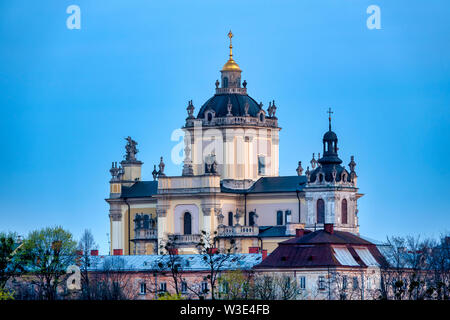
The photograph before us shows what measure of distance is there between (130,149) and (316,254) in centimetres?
3828

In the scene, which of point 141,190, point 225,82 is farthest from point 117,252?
point 225,82

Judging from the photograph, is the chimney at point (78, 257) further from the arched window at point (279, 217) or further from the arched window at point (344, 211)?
the arched window at point (344, 211)

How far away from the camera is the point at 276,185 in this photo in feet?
440

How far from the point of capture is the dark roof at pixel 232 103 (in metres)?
137

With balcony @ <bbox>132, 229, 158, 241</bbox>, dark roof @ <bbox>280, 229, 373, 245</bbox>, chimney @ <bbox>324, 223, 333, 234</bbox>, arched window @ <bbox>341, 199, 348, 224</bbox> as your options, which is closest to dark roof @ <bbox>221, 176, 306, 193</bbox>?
arched window @ <bbox>341, 199, 348, 224</bbox>

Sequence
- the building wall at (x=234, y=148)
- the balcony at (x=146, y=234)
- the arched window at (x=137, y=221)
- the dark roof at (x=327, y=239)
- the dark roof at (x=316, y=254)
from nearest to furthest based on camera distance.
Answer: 1. the dark roof at (x=316, y=254)
2. the dark roof at (x=327, y=239)
3. the balcony at (x=146, y=234)
4. the building wall at (x=234, y=148)
5. the arched window at (x=137, y=221)

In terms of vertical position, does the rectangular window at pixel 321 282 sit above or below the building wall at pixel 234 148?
below

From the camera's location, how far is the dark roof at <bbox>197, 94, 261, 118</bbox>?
13738 centimetres

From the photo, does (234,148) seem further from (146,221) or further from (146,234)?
(146,234)

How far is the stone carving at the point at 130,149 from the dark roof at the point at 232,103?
23.2ft

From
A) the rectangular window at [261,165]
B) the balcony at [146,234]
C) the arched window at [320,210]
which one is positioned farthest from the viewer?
the rectangular window at [261,165]

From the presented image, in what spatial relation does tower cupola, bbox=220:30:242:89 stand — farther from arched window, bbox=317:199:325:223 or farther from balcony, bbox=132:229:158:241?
arched window, bbox=317:199:325:223

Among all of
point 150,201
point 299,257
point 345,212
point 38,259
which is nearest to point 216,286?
point 299,257

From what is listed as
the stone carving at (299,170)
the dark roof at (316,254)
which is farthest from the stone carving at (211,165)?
the dark roof at (316,254)
